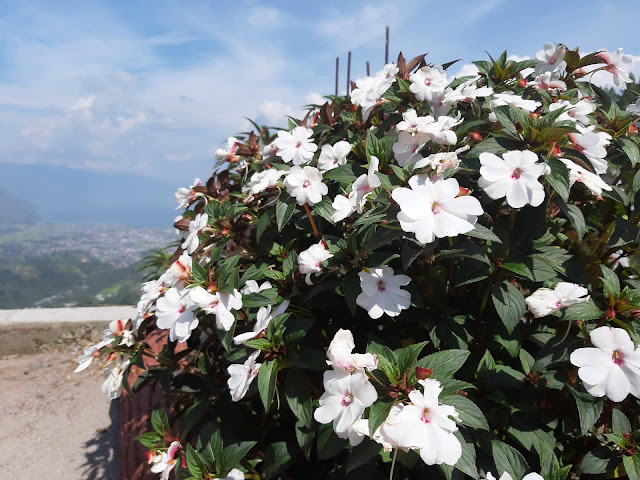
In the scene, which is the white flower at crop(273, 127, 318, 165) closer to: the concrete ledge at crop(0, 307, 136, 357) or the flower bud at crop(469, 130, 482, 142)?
the flower bud at crop(469, 130, 482, 142)

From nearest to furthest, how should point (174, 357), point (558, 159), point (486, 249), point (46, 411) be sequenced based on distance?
point (558, 159), point (486, 249), point (174, 357), point (46, 411)

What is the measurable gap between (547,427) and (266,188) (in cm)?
129

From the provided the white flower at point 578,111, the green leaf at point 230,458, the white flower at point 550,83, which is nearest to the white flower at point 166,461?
the green leaf at point 230,458

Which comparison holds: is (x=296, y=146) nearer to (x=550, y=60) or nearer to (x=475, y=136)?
(x=475, y=136)

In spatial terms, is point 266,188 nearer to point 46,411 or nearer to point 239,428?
point 239,428

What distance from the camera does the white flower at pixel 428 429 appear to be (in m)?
0.88

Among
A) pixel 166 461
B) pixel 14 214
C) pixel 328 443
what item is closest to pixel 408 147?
pixel 328 443

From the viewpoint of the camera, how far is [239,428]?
1.72m

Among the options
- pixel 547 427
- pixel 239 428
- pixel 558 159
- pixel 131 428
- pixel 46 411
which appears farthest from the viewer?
pixel 46 411

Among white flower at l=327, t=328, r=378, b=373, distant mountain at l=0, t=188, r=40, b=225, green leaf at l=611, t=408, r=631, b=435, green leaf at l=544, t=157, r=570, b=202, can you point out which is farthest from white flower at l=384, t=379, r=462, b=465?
distant mountain at l=0, t=188, r=40, b=225

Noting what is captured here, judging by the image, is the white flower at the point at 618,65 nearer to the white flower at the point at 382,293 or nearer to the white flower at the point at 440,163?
the white flower at the point at 440,163

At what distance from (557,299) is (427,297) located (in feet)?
1.44

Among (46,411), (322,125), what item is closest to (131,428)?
(46,411)

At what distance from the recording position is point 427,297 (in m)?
1.57
